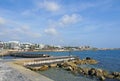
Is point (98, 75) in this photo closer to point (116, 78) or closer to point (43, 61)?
point (116, 78)

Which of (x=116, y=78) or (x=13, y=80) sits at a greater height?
(x=13, y=80)

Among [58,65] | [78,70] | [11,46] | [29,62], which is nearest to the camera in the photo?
[78,70]

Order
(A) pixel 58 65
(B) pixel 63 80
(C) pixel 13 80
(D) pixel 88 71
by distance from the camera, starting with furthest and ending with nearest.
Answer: (A) pixel 58 65, (D) pixel 88 71, (B) pixel 63 80, (C) pixel 13 80

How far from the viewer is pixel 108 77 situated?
98.1 ft

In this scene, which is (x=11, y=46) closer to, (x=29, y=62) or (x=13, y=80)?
(x=29, y=62)

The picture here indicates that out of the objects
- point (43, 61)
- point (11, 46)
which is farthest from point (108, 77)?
point (11, 46)

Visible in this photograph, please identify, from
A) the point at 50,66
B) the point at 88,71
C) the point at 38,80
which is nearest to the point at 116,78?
the point at 88,71

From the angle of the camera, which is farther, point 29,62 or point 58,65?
point 58,65

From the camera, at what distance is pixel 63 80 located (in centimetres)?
2480

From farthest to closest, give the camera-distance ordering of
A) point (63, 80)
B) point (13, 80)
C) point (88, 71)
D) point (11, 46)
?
point (11, 46)
point (88, 71)
point (63, 80)
point (13, 80)

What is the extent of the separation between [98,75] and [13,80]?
1658 cm

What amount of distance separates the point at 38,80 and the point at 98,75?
1536cm

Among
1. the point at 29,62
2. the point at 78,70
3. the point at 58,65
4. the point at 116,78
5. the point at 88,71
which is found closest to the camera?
the point at 116,78

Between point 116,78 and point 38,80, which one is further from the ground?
point 38,80
